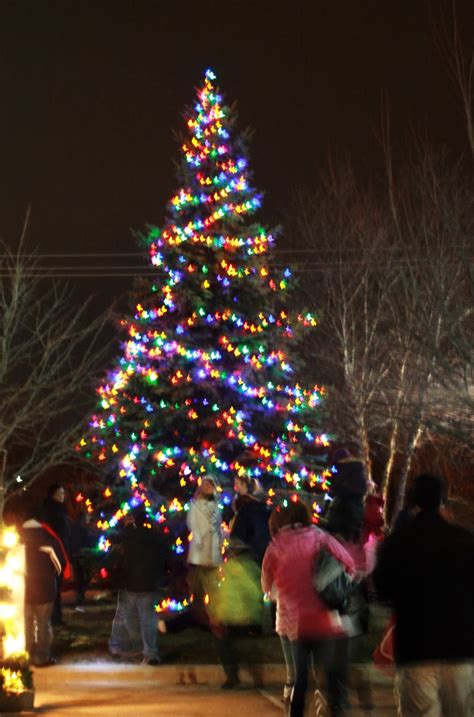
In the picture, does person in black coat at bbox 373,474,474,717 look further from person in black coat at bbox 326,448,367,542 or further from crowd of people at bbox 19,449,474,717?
person in black coat at bbox 326,448,367,542

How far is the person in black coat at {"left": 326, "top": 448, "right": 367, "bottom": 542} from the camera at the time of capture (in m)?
11.3

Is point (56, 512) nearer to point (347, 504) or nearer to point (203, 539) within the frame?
point (203, 539)

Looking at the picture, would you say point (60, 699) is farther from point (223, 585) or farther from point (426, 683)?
point (426, 683)

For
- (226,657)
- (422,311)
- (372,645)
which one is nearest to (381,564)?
(226,657)

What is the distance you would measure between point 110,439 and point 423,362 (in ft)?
23.9

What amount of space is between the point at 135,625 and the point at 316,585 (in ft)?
20.0

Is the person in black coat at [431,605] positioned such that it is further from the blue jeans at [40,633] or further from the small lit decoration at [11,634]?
the blue jeans at [40,633]

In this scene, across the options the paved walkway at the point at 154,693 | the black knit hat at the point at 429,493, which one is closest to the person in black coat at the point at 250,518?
the paved walkway at the point at 154,693

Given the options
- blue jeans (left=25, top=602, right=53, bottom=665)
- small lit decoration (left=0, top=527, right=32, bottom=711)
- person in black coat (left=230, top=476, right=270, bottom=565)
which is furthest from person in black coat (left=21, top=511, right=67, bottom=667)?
small lit decoration (left=0, top=527, right=32, bottom=711)

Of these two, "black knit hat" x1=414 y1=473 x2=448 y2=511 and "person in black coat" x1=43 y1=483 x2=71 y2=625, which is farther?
"person in black coat" x1=43 y1=483 x2=71 y2=625

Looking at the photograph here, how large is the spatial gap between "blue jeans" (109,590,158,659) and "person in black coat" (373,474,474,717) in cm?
786

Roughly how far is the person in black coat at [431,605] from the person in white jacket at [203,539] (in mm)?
7718

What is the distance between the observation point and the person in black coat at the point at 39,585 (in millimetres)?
14094

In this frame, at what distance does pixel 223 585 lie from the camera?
1162cm
